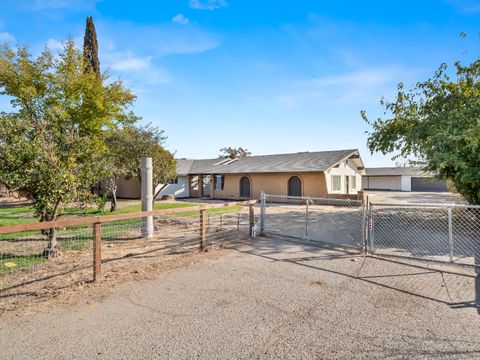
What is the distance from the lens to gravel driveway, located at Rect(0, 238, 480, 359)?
3145 mm

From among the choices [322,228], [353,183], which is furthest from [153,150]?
[353,183]

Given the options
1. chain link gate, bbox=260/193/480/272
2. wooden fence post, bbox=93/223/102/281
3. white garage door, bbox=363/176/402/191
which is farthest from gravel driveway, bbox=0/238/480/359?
white garage door, bbox=363/176/402/191

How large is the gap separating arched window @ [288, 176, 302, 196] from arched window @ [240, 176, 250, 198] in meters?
3.92

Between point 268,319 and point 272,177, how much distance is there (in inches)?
751

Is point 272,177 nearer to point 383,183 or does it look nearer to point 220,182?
point 220,182

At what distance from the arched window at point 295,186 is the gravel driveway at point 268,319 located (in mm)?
15615

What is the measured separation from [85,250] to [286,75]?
425 inches

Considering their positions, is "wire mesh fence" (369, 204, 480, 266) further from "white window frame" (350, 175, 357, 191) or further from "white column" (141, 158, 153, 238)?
"white window frame" (350, 175, 357, 191)

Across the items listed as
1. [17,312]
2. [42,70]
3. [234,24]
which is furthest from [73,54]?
[17,312]

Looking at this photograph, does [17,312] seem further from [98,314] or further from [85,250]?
[85,250]

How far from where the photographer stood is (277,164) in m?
23.9

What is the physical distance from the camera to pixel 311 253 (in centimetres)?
727

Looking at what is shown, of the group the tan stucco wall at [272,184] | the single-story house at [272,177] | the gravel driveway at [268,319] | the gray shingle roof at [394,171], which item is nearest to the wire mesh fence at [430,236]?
the gravel driveway at [268,319]

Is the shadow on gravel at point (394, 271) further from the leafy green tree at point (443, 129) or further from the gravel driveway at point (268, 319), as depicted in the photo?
the leafy green tree at point (443, 129)
